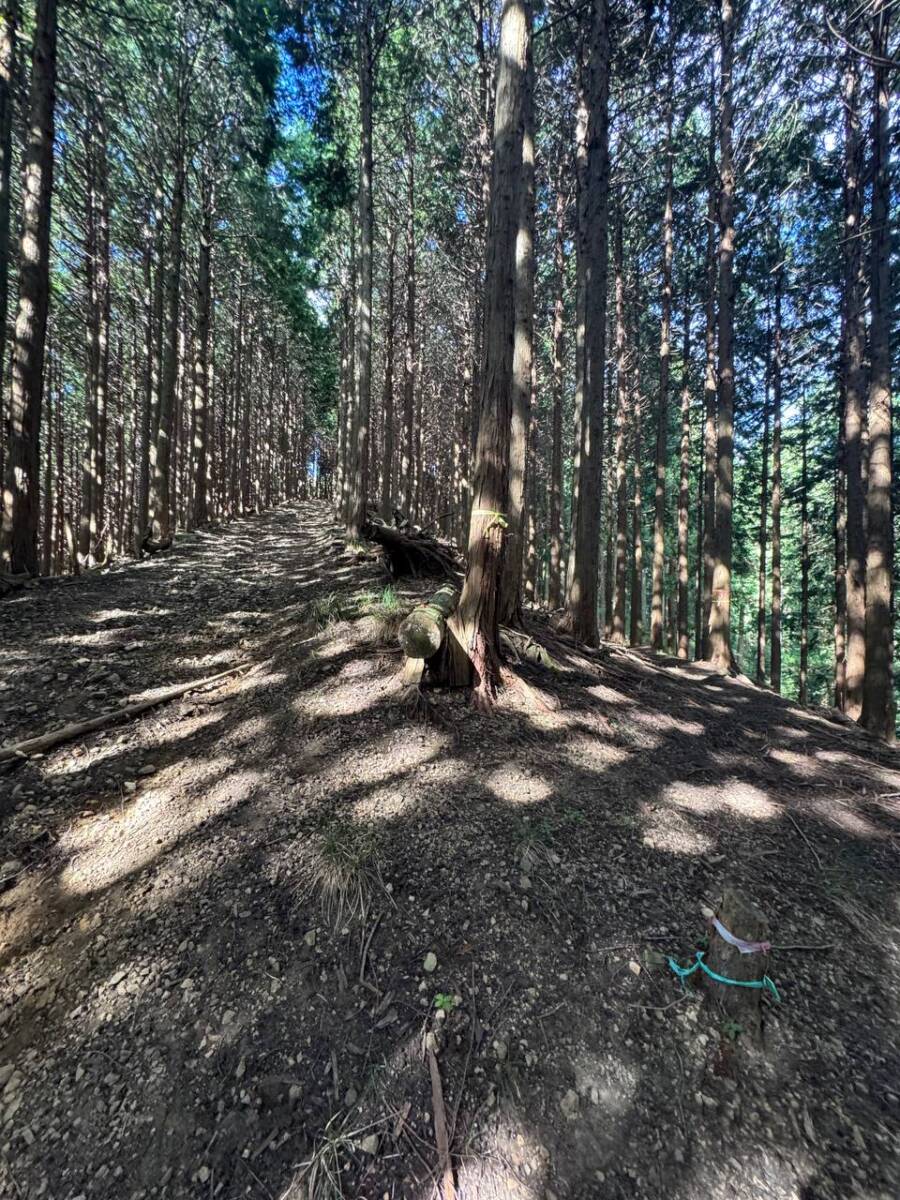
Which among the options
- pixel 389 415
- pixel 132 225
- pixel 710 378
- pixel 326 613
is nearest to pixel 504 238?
pixel 326 613

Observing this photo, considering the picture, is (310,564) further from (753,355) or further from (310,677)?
(753,355)

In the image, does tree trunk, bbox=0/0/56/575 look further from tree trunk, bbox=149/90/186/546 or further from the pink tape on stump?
the pink tape on stump

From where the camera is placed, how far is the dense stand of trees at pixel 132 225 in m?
7.12

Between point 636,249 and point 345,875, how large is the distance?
56.4ft

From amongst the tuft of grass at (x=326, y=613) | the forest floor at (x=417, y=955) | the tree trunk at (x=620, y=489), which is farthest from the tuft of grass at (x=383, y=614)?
the tree trunk at (x=620, y=489)

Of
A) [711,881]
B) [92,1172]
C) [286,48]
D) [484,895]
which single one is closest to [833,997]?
[711,881]

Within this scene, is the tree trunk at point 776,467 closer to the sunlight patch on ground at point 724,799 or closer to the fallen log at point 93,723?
the sunlight patch on ground at point 724,799

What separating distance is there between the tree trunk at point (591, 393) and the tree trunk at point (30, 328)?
7.85 m

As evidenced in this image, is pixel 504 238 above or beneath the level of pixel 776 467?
beneath

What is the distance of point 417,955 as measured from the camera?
2303 millimetres

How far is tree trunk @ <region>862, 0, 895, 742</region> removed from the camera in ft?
22.5

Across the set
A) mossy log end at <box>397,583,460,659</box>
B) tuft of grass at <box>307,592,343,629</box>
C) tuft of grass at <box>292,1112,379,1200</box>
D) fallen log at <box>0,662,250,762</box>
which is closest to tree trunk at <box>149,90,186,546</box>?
tuft of grass at <box>307,592,343,629</box>

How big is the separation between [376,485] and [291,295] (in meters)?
11.4

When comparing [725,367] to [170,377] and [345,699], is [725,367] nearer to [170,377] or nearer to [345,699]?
[345,699]
